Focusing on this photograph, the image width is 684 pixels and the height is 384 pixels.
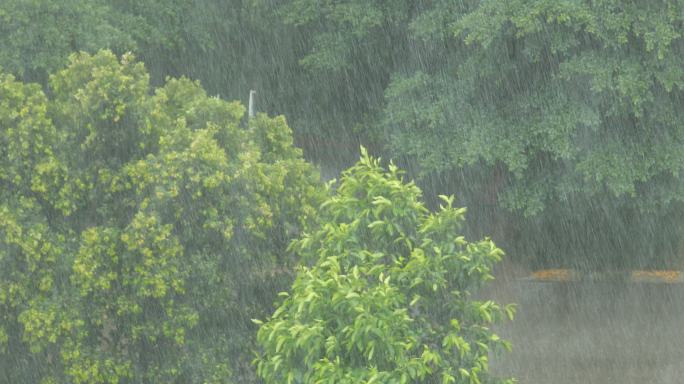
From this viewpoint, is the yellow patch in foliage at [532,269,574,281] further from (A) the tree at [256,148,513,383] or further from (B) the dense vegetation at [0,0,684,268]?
(A) the tree at [256,148,513,383]

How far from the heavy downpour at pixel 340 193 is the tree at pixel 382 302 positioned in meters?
0.03

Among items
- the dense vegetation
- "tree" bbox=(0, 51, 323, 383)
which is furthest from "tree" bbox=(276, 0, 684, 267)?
"tree" bbox=(0, 51, 323, 383)

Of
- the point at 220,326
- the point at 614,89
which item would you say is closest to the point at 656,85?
the point at 614,89

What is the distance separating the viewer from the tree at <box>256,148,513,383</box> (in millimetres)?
8430

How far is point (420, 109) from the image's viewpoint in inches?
802

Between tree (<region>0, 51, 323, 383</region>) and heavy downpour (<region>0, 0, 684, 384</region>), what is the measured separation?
0.03 meters

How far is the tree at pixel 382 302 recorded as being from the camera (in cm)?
843

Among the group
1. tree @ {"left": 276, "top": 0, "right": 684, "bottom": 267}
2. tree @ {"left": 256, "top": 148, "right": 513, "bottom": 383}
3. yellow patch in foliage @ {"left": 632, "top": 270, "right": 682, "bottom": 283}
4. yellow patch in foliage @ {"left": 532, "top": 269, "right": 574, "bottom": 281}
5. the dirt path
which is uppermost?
tree @ {"left": 276, "top": 0, "right": 684, "bottom": 267}

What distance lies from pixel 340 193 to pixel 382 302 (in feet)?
6.35

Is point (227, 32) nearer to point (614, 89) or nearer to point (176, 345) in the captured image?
point (614, 89)

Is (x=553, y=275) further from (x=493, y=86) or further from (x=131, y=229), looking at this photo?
(x=131, y=229)

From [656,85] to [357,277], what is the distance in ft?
39.2

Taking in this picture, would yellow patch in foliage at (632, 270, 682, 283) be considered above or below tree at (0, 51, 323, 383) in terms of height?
below

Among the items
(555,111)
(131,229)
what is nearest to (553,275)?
(555,111)
